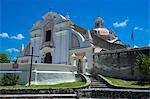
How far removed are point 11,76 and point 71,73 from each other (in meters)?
5.37

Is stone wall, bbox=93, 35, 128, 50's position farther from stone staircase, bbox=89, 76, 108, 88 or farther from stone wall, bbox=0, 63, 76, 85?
stone wall, bbox=0, 63, 76, 85

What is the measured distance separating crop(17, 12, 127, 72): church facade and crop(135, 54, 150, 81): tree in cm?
600

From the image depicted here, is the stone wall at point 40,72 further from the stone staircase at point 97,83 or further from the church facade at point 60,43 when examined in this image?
the church facade at point 60,43

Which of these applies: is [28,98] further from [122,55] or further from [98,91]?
[122,55]

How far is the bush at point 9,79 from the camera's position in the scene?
1714 centimetres

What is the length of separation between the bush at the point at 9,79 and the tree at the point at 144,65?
9967 mm

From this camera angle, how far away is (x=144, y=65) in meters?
18.6

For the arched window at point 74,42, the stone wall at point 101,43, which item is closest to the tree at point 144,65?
the stone wall at point 101,43

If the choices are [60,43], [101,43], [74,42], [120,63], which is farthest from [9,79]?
[101,43]

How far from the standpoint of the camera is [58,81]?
19.4 m

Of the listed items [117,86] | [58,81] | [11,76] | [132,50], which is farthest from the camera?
[132,50]

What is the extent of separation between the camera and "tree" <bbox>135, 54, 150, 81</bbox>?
18398 mm

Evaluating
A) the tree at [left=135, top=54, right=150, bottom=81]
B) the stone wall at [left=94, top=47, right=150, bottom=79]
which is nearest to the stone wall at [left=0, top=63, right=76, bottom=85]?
the stone wall at [left=94, top=47, right=150, bottom=79]

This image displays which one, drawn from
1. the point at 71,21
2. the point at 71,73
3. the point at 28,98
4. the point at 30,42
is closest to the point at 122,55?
the point at 71,73
